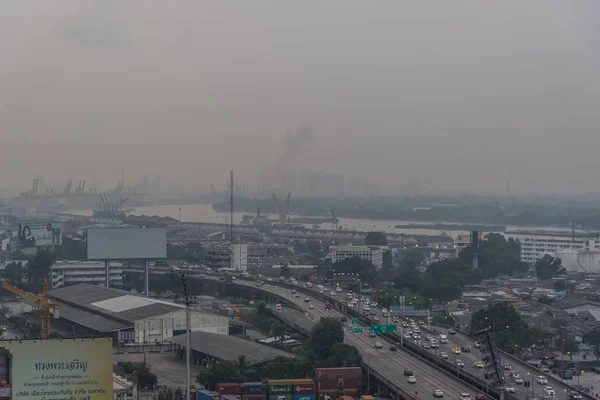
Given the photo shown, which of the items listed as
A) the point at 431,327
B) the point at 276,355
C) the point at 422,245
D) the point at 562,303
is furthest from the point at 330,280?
the point at 422,245

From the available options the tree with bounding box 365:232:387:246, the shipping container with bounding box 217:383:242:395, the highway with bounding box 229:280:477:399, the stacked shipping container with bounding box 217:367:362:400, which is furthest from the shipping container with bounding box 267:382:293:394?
the tree with bounding box 365:232:387:246

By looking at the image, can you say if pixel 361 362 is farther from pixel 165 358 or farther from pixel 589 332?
pixel 589 332

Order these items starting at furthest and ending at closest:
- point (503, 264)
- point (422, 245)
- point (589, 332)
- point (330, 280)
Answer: point (422, 245)
point (503, 264)
point (330, 280)
point (589, 332)

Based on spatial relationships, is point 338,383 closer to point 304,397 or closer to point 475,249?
point 304,397

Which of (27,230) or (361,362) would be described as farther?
(27,230)

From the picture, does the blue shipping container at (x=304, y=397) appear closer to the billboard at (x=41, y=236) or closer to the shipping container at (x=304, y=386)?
the shipping container at (x=304, y=386)

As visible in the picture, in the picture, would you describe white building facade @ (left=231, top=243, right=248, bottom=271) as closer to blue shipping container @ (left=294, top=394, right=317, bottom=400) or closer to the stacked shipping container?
the stacked shipping container
